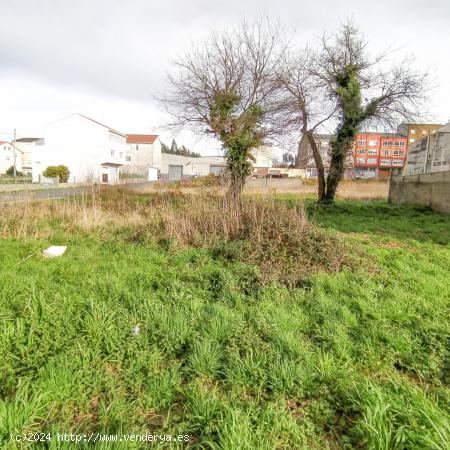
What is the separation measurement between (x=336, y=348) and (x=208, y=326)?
128cm

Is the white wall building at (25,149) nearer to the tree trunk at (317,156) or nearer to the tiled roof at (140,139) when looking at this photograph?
the tiled roof at (140,139)

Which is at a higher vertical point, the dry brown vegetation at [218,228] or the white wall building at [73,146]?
the white wall building at [73,146]

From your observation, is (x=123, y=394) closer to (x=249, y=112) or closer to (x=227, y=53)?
(x=249, y=112)

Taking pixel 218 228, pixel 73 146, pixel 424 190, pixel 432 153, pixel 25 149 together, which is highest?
pixel 25 149

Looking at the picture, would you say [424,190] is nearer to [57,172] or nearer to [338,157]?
[338,157]

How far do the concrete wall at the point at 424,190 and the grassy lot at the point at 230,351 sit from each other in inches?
350

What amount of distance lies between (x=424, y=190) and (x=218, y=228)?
1235cm

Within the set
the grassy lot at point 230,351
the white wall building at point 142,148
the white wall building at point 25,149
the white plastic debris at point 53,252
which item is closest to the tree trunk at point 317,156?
the grassy lot at point 230,351

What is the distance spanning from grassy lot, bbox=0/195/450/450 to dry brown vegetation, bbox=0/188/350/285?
13 centimetres

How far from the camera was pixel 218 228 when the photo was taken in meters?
6.38

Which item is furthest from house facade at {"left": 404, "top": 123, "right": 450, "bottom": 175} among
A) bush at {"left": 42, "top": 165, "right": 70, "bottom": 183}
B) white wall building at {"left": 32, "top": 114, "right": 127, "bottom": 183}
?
white wall building at {"left": 32, "top": 114, "right": 127, "bottom": 183}

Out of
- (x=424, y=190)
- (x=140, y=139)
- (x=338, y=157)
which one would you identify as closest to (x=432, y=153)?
(x=338, y=157)

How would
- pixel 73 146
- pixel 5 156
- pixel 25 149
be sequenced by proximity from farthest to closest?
pixel 25 149 → pixel 5 156 → pixel 73 146

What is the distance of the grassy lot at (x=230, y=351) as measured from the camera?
1.91 metres
